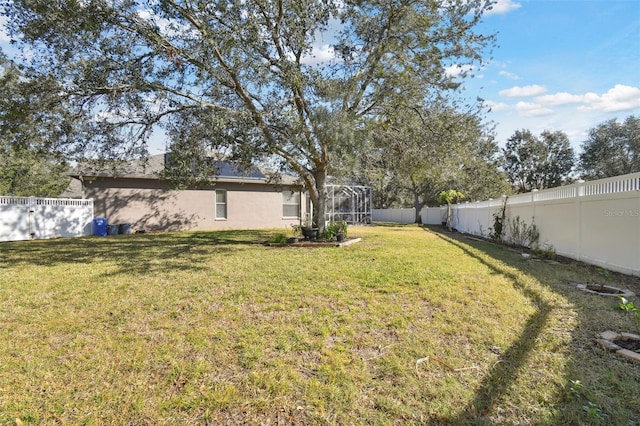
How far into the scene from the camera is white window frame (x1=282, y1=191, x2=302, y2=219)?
740 inches

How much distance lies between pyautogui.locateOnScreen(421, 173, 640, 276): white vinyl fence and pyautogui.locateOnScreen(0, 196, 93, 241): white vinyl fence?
1616 centimetres

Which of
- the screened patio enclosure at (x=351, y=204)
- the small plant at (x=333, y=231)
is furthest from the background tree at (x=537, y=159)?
the small plant at (x=333, y=231)

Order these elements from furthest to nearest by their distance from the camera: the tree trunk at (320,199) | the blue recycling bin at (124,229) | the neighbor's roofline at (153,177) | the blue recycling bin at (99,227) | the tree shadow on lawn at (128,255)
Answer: the blue recycling bin at (124,229) < the blue recycling bin at (99,227) < the neighbor's roofline at (153,177) < the tree trunk at (320,199) < the tree shadow on lawn at (128,255)

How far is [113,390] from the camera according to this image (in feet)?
8.46

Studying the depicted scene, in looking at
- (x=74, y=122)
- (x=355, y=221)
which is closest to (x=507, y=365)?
(x=74, y=122)

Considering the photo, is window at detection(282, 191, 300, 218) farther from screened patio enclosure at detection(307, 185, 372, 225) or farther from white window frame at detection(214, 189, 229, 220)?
white window frame at detection(214, 189, 229, 220)

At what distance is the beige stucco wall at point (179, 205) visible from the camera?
14594 millimetres

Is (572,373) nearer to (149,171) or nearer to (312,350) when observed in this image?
(312,350)

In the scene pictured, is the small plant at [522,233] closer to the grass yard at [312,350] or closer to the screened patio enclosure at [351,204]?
the grass yard at [312,350]

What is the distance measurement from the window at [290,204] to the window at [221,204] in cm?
322

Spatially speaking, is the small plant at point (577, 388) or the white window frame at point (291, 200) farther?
the white window frame at point (291, 200)

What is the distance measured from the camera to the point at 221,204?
1708cm

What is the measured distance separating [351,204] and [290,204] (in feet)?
18.2

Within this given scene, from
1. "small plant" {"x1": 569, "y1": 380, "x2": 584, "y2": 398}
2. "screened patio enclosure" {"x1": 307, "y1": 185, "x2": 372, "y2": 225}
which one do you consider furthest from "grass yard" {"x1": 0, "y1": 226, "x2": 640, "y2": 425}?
"screened patio enclosure" {"x1": 307, "y1": 185, "x2": 372, "y2": 225}
